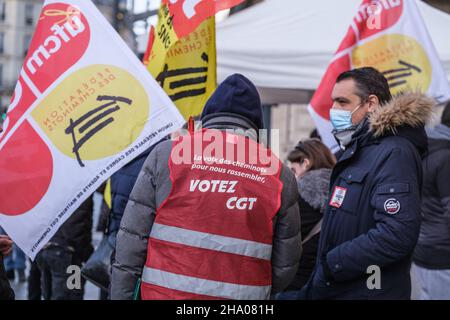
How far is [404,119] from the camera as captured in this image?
288 cm

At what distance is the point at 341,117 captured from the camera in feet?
10.4

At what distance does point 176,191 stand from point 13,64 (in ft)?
273

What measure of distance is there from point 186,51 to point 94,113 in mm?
975

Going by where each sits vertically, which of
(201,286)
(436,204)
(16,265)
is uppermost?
(201,286)

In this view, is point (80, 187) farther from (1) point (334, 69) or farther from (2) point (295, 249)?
(1) point (334, 69)

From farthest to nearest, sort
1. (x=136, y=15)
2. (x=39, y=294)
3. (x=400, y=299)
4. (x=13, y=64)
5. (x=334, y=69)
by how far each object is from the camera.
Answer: (x=13, y=64) → (x=136, y=15) → (x=39, y=294) → (x=334, y=69) → (x=400, y=299)

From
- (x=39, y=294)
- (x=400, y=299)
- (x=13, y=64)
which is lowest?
(x=13, y=64)

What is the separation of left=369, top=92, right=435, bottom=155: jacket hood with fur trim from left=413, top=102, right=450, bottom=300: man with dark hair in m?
1.19

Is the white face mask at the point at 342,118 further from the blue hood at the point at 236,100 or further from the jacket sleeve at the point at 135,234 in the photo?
the jacket sleeve at the point at 135,234

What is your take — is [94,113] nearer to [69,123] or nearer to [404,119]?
[69,123]

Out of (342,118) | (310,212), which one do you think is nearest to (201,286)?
(342,118)

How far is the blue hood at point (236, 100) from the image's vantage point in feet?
8.29
